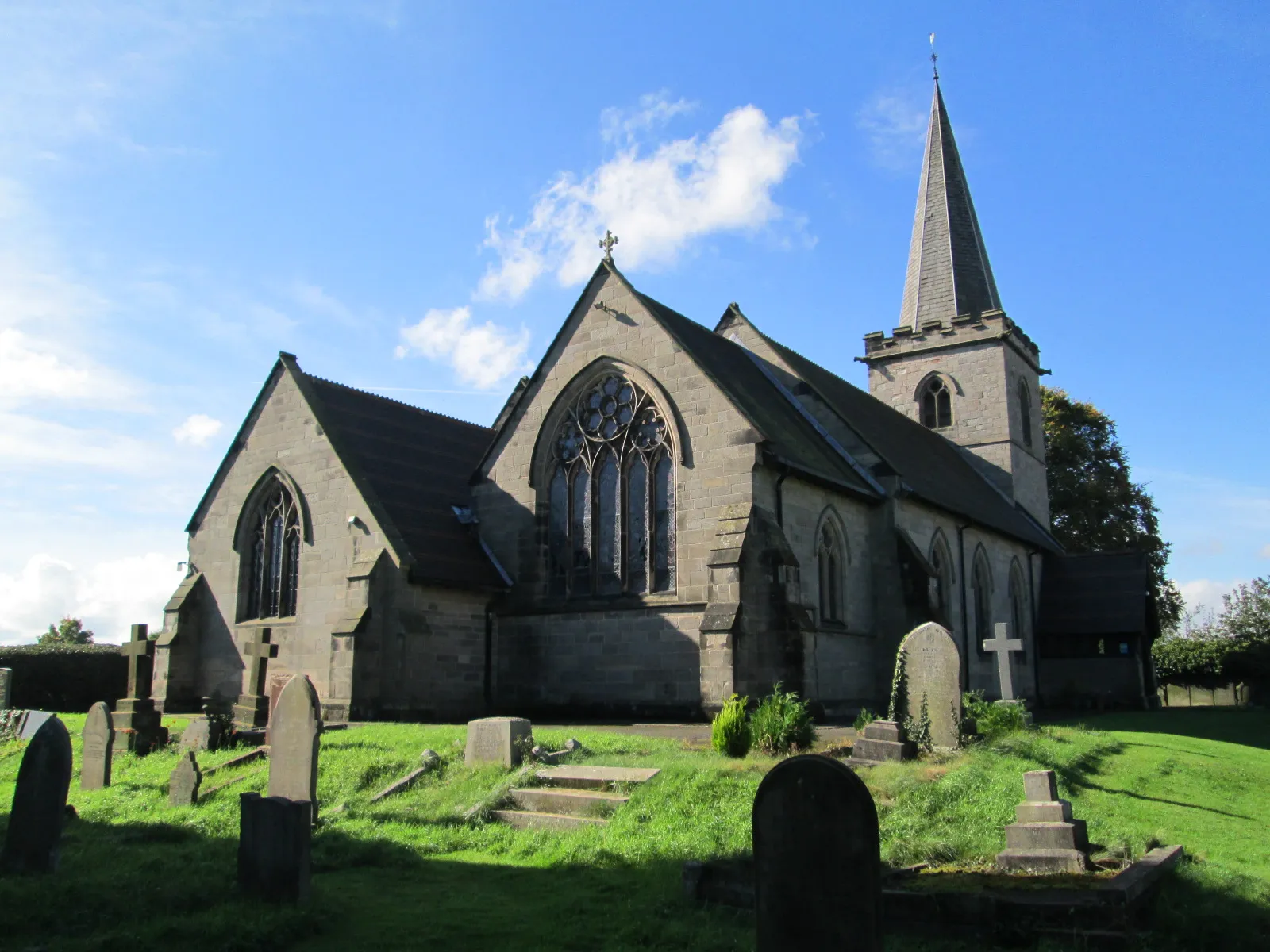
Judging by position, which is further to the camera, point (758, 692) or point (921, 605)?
point (921, 605)

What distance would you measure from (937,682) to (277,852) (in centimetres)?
885

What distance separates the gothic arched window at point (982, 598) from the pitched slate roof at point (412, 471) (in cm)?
1442

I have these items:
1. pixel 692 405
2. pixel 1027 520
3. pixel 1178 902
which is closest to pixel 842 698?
pixel 692 405

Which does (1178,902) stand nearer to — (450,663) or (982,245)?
(450,663)

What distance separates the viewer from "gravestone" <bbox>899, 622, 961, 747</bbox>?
1384 centimetres

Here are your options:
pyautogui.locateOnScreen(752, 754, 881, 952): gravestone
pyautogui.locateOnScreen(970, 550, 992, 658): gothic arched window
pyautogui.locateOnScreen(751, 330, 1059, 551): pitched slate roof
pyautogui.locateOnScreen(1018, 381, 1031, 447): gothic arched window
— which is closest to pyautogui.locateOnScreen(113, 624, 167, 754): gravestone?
pyautogui.locateOnScreen(752, 754, 881, 952): gravestone

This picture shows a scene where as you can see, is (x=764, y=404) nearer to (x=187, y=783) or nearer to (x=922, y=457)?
(x=922, y=457)

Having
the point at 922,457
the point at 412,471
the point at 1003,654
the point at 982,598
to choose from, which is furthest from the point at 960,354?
the point at 1003,654

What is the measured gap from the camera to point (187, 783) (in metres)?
13.0

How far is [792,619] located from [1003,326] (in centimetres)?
2226

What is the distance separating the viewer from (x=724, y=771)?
1201cm

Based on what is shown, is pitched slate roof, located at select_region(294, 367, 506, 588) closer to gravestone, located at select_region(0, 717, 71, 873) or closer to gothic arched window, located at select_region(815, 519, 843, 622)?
gothic arched window, located at select_region(815, 519, 843, 622)

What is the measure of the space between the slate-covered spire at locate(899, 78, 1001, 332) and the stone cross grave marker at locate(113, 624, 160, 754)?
29.5 m

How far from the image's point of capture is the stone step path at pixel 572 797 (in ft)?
36.8
